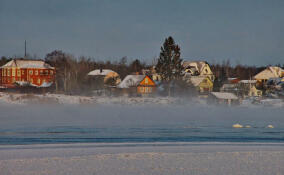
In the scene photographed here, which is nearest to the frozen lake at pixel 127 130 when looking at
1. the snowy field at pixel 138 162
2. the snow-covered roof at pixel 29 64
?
the snowy field at pixel 138 162

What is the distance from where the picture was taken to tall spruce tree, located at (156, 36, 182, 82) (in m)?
85.9

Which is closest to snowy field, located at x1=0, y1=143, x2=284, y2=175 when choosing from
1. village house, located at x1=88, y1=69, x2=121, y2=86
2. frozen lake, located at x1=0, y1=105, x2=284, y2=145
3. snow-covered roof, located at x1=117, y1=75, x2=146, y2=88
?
frozen lake, located at x1=0, y1=105, x2=284, y2=145

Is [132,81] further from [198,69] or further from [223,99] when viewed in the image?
[198,69]

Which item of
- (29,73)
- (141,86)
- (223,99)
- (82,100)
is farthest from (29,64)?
(223,99)

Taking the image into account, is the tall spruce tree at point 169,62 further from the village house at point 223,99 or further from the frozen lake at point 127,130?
the frozen lake at point 127,130

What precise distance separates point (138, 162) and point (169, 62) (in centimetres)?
7636

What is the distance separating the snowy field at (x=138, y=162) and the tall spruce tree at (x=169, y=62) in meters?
70.0

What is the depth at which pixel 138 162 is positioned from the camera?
11.8 metres

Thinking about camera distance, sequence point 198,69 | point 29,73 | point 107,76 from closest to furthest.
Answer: point 107,76 → point 29,73 → point 198,69

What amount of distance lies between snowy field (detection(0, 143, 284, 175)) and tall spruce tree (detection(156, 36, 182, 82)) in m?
70.0

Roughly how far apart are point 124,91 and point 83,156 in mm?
66792

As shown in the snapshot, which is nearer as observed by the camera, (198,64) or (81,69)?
(81,69)

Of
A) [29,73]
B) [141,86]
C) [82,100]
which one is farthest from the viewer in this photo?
[29,73]

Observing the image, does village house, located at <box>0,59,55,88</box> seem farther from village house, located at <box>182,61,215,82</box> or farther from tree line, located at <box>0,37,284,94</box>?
village house, located at <box>182,61,215,82</box>
